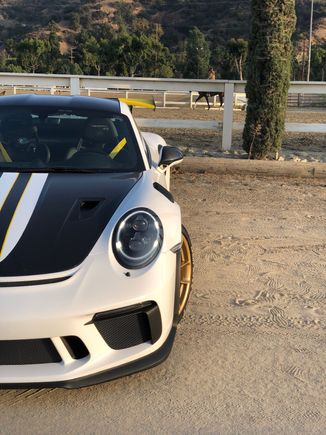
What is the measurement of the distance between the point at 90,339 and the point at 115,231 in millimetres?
593

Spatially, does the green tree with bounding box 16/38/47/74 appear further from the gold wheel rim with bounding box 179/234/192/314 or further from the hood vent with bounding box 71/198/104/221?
the hood vent with bounding box 71/198/104/221

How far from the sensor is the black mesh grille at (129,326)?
2627 millimetres

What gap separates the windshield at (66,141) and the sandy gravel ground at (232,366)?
1.21 meters

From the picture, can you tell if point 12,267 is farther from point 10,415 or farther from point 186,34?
point 186,34

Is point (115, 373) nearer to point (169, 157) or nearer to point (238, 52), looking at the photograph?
point (169, 157)

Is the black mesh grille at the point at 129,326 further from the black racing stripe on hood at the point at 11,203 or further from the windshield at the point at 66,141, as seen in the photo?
the windshield at the point at 66,141

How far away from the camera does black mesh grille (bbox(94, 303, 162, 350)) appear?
2.63m

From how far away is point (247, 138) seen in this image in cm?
931

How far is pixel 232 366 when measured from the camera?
10.3 feet

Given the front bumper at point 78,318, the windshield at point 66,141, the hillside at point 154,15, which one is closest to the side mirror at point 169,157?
the windshield at point 66,141

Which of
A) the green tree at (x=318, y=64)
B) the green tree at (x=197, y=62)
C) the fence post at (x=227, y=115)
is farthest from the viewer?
the green tree at (x=318, y=64)

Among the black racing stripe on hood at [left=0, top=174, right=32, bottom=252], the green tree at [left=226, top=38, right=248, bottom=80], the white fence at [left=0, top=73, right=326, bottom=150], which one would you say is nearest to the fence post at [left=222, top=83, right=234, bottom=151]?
the white fence at [left=0, top=73, right=326, bottom=150]

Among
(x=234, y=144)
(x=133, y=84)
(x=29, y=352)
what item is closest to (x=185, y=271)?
(x=29, y=352)

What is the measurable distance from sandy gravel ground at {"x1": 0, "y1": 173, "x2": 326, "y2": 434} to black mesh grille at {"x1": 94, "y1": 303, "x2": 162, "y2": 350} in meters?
0.34
